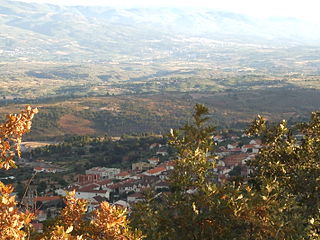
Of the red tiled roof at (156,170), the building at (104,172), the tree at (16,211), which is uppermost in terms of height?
the tree at (16,211)

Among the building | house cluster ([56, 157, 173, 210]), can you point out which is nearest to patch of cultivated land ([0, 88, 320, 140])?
the building

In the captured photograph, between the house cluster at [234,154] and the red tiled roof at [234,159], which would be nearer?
the house cluster at [234,154]

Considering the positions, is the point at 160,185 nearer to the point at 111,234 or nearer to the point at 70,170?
the point at 70,170

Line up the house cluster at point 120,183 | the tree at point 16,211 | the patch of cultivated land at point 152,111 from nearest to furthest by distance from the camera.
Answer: the tree at point 16,211, the house cluster at point 120,183, the patch of cultivated land at point 152,111

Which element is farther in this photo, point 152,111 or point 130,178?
point 152,111

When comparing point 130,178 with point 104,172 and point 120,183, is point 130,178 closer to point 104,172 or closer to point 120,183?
point 120,183

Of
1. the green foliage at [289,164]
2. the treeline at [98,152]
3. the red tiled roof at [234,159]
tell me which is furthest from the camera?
the treeline at [98,152]

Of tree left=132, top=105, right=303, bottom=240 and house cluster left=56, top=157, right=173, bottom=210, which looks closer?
tree left=132, top=105, right=303, bottom=240

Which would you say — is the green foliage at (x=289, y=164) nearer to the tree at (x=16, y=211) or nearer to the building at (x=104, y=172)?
the tree at (x=16, y=211)

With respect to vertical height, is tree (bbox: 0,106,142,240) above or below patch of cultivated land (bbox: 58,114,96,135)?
above

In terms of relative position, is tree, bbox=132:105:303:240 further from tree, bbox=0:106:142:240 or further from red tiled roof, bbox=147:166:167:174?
red tiled roof, bbox=147:166:167:174

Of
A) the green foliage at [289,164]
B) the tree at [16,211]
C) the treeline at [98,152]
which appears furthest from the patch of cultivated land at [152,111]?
the tree at [16,211]

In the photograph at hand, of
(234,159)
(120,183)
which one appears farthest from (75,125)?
(120,183)
